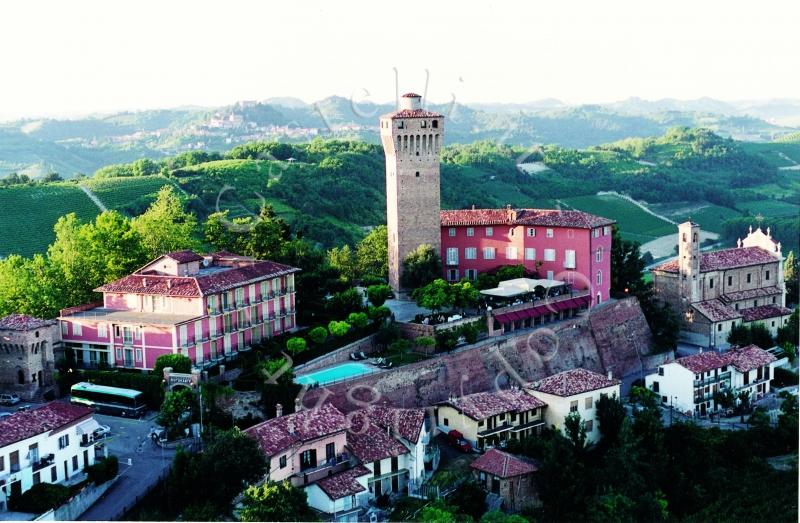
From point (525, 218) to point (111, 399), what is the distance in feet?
59.9

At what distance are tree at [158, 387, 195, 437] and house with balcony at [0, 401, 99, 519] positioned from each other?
178 cm

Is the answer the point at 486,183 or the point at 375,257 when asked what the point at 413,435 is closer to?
the point at 375,257

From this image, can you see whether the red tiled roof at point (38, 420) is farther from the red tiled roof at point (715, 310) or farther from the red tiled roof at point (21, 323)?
the red tiled roof at point (715, 310)

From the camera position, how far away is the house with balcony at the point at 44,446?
26.2 m

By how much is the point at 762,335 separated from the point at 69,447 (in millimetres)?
27792

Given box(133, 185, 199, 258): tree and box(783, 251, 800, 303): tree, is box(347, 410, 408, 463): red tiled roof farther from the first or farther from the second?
box(783, 251, 800, 303): tree

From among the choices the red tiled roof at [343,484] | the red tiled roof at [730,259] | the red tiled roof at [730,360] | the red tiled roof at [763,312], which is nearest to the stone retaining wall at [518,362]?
the red tiled roof at [730,360]

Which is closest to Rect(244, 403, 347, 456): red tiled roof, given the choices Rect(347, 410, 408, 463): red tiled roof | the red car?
Rect(347, 410, 408, 463): red tiled roof

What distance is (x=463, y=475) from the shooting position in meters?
29.9

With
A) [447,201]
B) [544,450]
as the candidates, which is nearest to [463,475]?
[544,450]

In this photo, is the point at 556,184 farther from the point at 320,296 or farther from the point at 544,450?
the point at 544,450

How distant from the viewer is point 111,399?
102 feet

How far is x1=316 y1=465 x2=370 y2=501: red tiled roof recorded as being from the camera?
90.4 feet

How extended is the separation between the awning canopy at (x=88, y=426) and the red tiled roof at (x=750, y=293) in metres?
26.7
